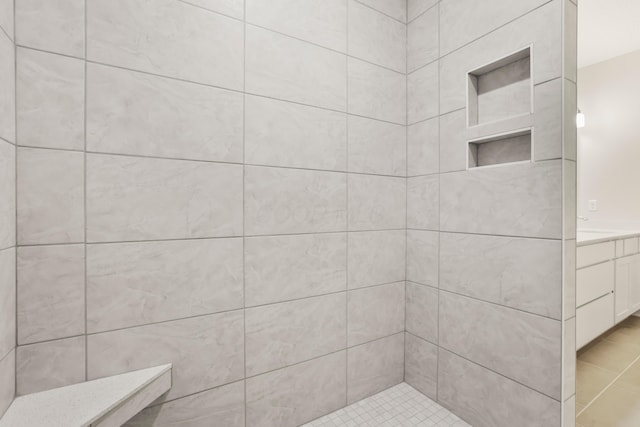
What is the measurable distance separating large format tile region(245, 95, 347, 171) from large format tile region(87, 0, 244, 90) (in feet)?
0.55

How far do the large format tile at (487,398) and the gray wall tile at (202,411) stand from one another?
1008mm

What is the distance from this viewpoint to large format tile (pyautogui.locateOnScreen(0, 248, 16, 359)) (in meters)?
0.83

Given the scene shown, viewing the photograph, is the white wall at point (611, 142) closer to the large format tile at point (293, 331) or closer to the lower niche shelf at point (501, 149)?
the lower niche shelf at point (501, 149)

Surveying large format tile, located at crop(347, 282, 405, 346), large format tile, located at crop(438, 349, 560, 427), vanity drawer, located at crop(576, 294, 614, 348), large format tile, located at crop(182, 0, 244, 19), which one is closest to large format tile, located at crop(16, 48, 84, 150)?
large format tile, located at crop(182, 0, 244, 19)

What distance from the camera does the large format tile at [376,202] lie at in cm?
156

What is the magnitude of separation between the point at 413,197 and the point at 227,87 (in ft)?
3.65

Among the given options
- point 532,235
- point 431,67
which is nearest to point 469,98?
point 431,67

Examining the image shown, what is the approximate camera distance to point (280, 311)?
1358 mm

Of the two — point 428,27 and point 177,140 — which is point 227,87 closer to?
point 177,140

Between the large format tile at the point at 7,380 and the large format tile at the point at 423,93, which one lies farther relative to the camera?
the large format tile at the point at 423,93

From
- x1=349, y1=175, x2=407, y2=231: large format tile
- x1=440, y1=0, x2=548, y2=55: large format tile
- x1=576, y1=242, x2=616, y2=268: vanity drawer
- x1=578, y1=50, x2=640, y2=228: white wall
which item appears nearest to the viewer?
x1=440, y1=0, x2=548, y2=55: large format tile

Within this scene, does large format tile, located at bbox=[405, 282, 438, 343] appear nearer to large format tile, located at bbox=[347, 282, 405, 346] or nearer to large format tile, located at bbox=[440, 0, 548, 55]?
large format tile, located at bbox=[347, 282, 405, 346]

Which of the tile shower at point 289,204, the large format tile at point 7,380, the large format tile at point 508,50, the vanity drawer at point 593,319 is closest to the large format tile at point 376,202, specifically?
the tile shower at point 289,204

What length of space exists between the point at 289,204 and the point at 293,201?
0.02 meters
